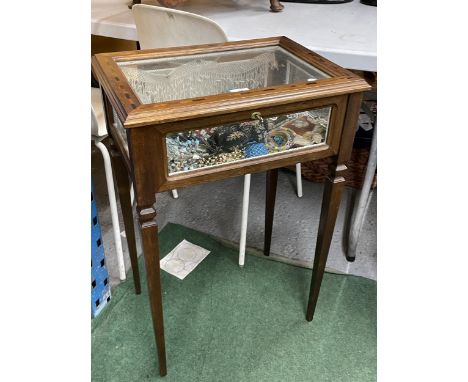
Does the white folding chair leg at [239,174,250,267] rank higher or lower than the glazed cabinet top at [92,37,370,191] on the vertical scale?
lower

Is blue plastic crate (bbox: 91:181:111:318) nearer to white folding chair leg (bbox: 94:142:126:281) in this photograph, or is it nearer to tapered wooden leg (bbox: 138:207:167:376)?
white folding chair leg (bbox: 94:142:126:281)

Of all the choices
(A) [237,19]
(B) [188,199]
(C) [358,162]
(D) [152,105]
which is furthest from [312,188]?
(D) [152,105]

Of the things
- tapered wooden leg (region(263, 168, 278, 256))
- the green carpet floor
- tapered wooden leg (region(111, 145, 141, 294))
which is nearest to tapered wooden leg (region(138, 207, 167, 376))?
the green carpet floor

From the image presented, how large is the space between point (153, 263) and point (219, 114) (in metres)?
0.33

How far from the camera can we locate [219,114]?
698mm

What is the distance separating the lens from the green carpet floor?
1.05 meters

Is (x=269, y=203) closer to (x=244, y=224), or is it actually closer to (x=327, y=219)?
(x=244, y=224)

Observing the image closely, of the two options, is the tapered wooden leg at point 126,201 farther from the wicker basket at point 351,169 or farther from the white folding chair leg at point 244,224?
the wicker basket at point 351,169

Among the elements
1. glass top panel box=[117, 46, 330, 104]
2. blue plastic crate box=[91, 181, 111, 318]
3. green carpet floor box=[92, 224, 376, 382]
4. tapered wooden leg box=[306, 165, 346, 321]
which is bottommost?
green carpet floor box=[92, 224, 376, 382]

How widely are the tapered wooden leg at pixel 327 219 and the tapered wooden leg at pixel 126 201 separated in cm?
47

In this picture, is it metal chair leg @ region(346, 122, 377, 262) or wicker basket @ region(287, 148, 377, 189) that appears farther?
wicker basket @ region(287, 148, 377, 189)

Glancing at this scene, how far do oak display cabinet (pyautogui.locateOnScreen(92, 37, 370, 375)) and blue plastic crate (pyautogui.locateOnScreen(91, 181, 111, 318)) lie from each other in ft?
0.89

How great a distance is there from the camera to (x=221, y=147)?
0.78 m

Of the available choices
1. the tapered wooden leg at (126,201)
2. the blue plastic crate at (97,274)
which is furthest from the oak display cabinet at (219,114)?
the blue plastic crate at (97,274)
